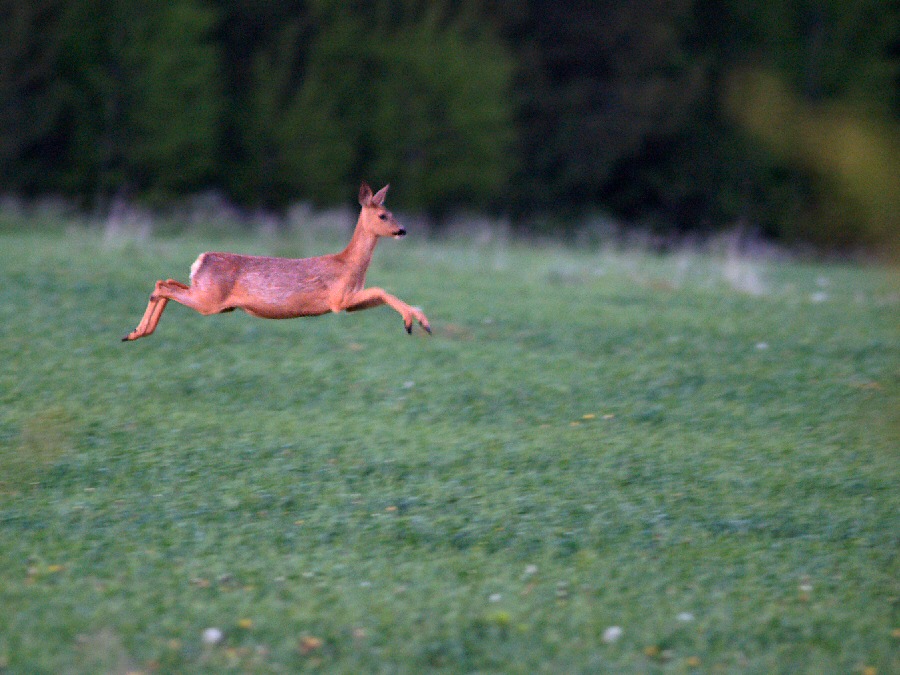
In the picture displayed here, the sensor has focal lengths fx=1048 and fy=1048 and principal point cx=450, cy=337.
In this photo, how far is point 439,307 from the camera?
41.4ft

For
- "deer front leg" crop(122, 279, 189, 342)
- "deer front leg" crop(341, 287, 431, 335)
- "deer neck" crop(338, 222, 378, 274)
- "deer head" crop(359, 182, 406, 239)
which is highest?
"deer head" crop(359, 182, 406, 239)

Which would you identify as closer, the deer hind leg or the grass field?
the deer hind leg

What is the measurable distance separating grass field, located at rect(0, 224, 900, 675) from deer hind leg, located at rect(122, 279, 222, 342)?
302cm

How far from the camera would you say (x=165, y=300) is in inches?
86.0

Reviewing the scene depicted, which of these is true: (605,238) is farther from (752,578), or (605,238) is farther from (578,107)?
(752,578)

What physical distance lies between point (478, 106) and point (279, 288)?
2763 centimetres

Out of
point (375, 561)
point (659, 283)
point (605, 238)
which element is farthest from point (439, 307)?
point (605, 238)

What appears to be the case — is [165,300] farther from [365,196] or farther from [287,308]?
[365,196]

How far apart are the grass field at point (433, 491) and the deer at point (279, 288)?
303 cm

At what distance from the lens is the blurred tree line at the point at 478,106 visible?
24.5 meters

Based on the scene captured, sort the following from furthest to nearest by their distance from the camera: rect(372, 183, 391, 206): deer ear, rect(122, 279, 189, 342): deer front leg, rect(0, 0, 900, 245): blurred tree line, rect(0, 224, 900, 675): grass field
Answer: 1. rect(0, 0, 900, 245): blurred tree line
2. rect(0, 224, 900, 675): grass field
3. rect(372, 183, 391, 206): deer ear
4. rect(122, 279, 189, 342): deer front leg

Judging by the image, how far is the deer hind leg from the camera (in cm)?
214

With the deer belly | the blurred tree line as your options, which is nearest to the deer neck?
the deer belly

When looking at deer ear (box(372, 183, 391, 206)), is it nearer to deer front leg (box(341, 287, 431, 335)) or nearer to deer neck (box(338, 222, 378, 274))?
deer neck (box(338, 222, 378, 274))
